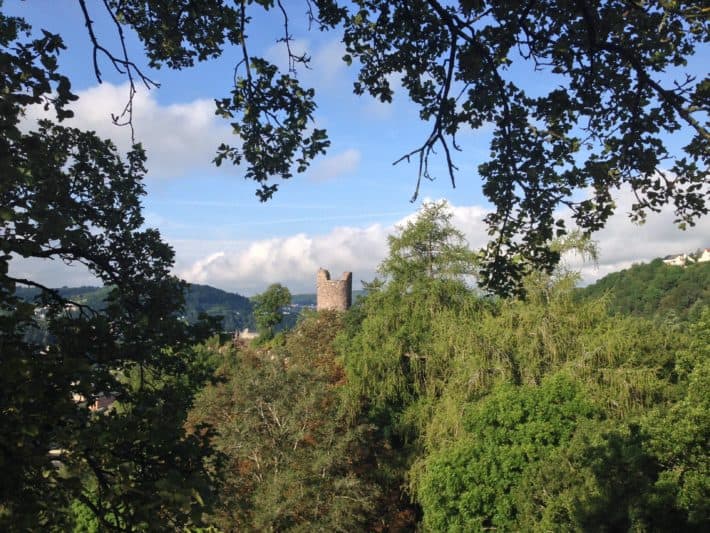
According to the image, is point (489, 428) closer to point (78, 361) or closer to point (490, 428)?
point (490, 428)

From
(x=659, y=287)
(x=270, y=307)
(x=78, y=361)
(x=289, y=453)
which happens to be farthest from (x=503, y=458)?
(x=659, y=287)

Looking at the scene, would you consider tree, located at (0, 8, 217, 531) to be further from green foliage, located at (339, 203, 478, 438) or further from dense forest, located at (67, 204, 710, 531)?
green foliage, located at (339, 203, 478, 438)

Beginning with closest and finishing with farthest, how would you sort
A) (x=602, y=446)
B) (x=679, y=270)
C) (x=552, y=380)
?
(x=602, y=446) < (x=552, y=380) < (x=679, y=270)

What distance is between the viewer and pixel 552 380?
15.9 meters

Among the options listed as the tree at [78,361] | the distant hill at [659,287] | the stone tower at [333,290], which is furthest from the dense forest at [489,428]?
the distant hill at [659,287]

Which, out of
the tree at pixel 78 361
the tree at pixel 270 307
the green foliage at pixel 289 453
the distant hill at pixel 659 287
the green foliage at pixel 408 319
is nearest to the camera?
the tree at pixel 78 361

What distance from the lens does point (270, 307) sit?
58.1 metres

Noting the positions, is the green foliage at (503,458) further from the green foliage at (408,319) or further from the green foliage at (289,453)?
the green foliage at (408,319)

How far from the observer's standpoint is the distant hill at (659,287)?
68481 millimetres

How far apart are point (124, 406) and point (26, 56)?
252 centimetres

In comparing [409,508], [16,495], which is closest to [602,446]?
[409,508]

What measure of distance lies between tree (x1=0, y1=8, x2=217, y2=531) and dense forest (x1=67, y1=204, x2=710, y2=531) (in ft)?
31.4

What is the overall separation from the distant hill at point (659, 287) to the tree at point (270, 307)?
1380 inches

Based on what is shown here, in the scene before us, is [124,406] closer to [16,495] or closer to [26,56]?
[16,495]
